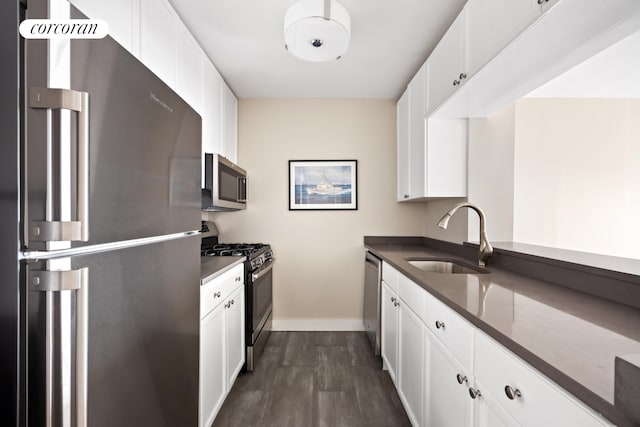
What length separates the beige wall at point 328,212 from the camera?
127 inches

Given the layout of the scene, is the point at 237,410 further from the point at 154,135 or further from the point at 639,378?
the point at 639,378

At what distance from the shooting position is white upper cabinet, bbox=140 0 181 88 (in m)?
1.47

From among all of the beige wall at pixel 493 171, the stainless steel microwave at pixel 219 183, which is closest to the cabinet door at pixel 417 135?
the beige wall at pixel 493 171

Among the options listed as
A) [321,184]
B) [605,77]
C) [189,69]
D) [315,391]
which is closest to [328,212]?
[321,184]

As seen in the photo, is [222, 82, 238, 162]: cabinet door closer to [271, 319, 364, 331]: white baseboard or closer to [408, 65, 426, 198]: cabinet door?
[408, 65, 426, 198]: cabinet door

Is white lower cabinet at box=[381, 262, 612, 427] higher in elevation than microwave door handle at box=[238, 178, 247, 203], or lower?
lower

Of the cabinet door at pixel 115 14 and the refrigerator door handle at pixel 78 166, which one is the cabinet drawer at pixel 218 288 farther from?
the cabinet door at pixel 115 14

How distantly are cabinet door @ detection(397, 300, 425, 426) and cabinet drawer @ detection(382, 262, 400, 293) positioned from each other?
0.17 metres

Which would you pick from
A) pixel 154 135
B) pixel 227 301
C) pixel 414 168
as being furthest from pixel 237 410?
pixel 414 168

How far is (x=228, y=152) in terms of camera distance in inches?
113

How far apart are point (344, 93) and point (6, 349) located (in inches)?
119

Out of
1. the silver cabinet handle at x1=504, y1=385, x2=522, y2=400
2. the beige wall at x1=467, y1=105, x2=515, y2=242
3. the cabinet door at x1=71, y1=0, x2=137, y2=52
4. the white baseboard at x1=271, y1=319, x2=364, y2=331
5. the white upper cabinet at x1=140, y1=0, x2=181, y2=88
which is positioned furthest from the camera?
the white baseboard at x1=271, y1=319, x2=364, y2=331

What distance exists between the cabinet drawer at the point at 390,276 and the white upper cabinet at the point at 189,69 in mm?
1799

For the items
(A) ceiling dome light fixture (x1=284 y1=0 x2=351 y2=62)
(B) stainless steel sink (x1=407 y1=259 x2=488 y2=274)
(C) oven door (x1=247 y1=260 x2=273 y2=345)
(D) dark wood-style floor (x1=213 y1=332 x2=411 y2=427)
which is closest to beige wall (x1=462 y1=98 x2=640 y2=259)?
(B) stainless steel sink (x1=407 y1=259 x2=488 y2=274)
